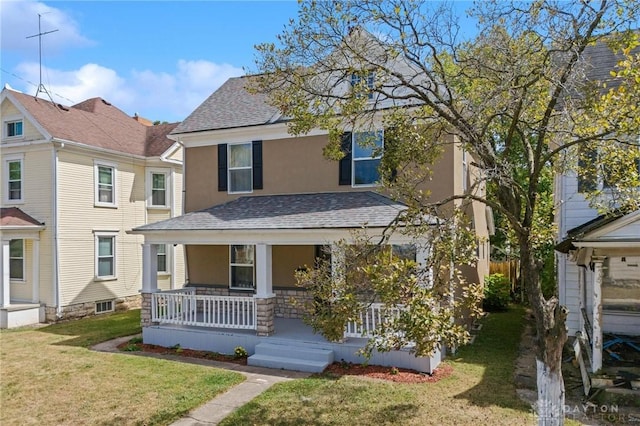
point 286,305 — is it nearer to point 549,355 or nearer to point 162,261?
point 162,261

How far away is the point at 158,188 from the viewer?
19.3 m

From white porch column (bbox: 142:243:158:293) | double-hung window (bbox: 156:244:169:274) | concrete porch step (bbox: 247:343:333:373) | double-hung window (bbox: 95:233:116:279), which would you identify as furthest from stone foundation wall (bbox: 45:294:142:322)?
concrete porch step (bbox: 247:343:333:373)

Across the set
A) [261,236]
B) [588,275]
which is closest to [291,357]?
[261,236]

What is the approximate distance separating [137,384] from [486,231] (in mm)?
14541

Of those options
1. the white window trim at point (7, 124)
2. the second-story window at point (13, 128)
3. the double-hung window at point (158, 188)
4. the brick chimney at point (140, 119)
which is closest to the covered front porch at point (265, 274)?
the double-hung window at point (158, 188)

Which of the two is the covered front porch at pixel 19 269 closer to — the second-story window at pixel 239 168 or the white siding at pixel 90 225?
the white siding at pixel 90 225

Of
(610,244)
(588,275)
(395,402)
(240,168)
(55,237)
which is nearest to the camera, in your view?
Result: (395,402)

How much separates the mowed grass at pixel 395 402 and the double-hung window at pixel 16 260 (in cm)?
1281

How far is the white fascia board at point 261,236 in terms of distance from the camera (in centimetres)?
975

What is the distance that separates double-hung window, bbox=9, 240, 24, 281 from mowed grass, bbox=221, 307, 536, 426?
12.8m

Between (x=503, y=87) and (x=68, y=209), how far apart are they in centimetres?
1540

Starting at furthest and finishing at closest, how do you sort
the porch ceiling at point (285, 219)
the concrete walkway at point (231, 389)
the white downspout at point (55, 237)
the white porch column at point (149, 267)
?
the white downspout at point (55, 237)
the white porch column at point (149, 267)
the porch ceiling at point (285, 219)
the concrete walkway at point (231, 389)

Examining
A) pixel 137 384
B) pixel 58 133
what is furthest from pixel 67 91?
pixel 137 384

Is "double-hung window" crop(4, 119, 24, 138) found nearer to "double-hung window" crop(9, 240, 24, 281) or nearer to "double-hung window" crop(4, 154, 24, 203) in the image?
"double-hung window" crop(4, 154, 24, 203)
